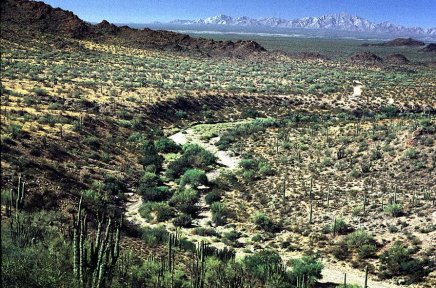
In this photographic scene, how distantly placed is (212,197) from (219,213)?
233cm

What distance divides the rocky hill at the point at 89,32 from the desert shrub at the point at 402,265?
80692mm

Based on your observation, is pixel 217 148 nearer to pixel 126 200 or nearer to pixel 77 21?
pixel 126 200

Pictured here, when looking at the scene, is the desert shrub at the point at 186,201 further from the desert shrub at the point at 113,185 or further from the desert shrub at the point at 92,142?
the desert shrub at the point at 92,142

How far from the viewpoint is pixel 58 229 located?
766 inches

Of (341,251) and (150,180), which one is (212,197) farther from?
(341,251)

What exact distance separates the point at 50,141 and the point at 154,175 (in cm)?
751

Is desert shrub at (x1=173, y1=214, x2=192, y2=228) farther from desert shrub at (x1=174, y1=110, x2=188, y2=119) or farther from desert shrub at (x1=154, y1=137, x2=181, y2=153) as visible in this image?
desert shrub at (x1=174, y1=110, x2=188, y2=119)

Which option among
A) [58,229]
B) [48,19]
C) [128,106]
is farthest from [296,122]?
[48,19]

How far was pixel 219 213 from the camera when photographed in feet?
89.7

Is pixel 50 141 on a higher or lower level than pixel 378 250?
higher

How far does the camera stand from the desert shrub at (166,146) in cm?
3975

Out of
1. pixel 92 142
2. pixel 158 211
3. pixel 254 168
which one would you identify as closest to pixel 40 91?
pixel 92 142

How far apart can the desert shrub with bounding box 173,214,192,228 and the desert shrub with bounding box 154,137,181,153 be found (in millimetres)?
13569

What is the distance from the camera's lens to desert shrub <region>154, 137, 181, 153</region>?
3975cm
